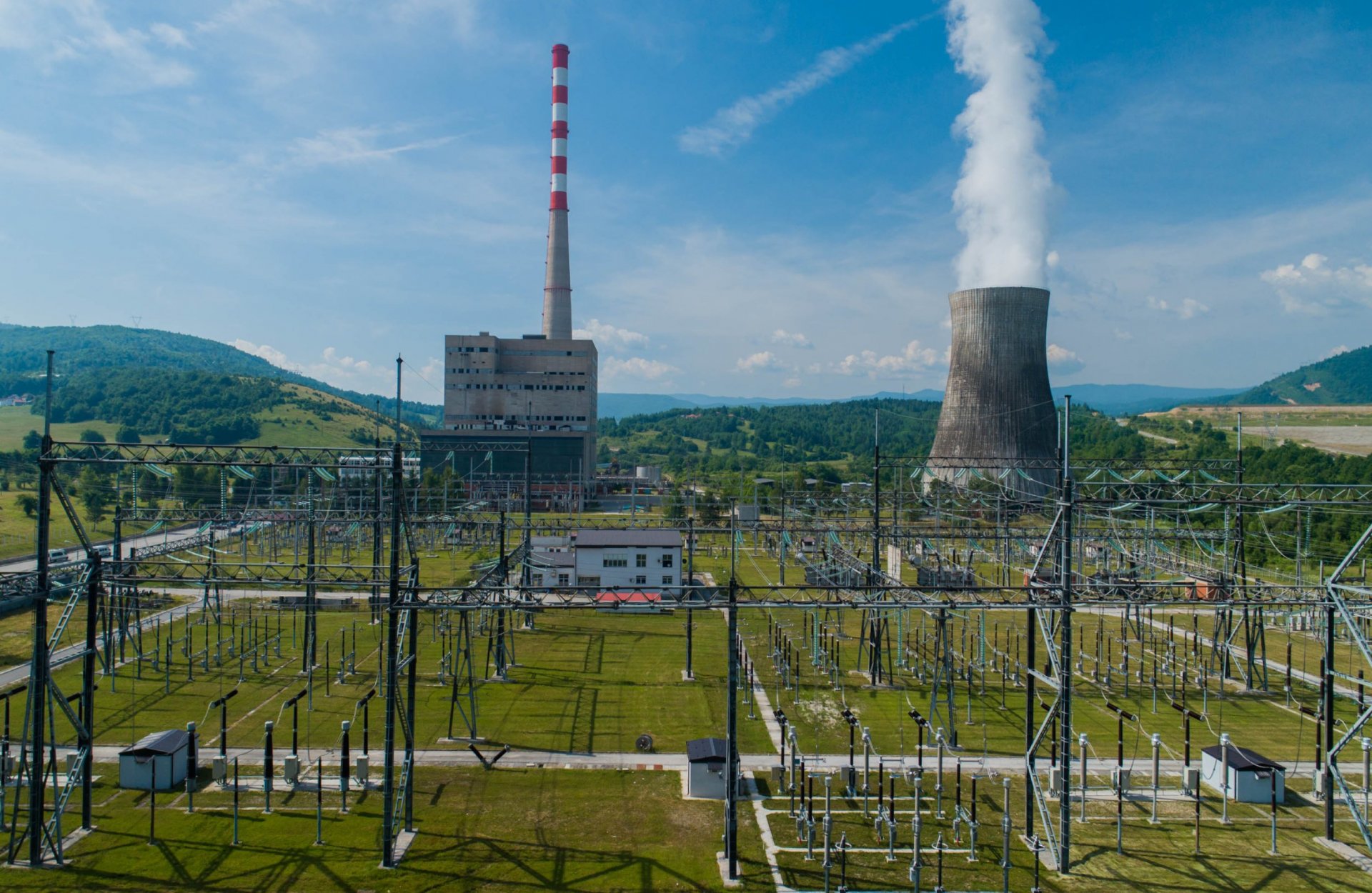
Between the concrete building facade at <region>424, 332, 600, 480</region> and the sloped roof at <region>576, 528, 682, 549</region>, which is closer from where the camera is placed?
the sloped roof at <region>576, 528, 682, 549</region>

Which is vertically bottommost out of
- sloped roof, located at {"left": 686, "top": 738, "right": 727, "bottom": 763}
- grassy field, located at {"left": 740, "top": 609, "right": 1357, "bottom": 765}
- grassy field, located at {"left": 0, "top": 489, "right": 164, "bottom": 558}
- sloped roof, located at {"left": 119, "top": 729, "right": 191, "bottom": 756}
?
grassy field, located at {"left": 740, "top": 609, "right": 1357, "bottom": 765}

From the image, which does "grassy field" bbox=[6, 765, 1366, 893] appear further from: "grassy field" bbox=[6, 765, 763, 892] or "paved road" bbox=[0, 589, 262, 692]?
"paved road" bbox=[0, 589, 262, 692]

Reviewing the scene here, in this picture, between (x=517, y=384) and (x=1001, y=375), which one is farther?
(x=517, y=384)

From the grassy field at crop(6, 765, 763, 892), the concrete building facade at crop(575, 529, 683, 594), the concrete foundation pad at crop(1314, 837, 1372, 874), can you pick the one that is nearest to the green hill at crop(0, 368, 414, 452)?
the concrete building facade at crop(575, 529, 683, 594)

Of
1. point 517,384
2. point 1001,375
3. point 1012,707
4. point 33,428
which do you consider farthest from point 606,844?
point 33,428

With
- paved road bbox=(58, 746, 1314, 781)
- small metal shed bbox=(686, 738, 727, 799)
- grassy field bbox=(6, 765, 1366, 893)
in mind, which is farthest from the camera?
paved road bbox=(58, 746, 1314, 781)

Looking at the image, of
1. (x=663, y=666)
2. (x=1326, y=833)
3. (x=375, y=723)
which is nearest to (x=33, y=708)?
(x=375, y=723)

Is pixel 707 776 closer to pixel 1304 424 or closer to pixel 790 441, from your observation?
pixel 1304 424

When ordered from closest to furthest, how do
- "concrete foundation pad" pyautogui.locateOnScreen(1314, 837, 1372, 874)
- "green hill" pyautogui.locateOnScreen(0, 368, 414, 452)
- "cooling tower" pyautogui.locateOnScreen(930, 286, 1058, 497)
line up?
"concrete foundation pad" pyautogui.locateOnScreen(1314, 837, 1372, 874), "cooling tower" pyautogui.locateOnScreen(930, 286, 1058, 497), "green hill" pyautogui.locateOnScreen(0, 368, 414, 452)

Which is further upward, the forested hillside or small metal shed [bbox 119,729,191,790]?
the forested hillside
